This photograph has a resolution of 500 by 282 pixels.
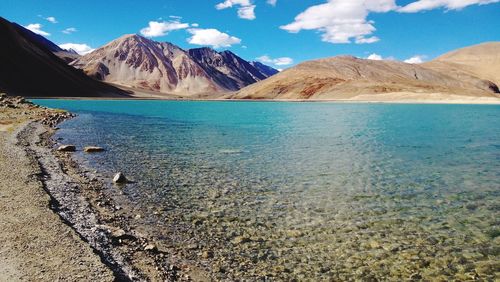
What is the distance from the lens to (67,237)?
1026 cm

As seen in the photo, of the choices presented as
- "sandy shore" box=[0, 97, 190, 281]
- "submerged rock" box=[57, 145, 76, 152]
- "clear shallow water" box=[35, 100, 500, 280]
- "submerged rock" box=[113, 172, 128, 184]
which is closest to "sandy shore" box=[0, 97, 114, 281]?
"sandy shore" box=[0, 97, 190, 281]

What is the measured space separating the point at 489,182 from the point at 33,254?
62.2 ft

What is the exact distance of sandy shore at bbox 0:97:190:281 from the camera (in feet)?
28.1

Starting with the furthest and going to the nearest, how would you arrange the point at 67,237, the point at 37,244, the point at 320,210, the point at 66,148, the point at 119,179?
the point at 66,148, the point at 119,179, the point at 320,210, the point at 67,237, the point at 37,244

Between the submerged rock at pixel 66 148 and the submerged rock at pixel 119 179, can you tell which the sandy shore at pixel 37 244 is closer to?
the submerged rock at pixel 119 179

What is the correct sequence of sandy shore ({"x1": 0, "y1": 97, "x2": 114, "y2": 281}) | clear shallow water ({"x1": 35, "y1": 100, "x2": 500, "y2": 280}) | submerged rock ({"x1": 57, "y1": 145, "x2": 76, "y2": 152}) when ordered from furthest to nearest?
submerged rock ({"x1": 57, "y1": 145, "x2": 76, "y2": 152}), clear shallow water ({"x1": 35, "y1": 100, "x2": 500, "y2": 280}), sandy shore ({"x1": 0, "y1": 97, "x2": 114, "y2": 281})

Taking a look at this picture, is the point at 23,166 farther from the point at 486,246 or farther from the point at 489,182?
the point at 489,182

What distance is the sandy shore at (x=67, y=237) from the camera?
28.1 ft

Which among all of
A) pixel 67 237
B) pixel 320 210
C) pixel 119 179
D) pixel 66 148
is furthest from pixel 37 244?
pixel 66 148

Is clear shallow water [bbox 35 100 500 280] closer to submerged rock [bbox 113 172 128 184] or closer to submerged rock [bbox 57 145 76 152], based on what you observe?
submerged rock [bbox 113 172 128 184]

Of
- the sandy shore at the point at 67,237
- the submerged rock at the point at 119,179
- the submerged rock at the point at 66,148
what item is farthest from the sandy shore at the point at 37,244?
the submerged rock at the point at 66,148

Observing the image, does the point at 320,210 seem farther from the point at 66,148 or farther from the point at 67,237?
the point at 66,148

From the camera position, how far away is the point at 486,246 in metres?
11.6

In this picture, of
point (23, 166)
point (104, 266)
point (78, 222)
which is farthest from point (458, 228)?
point (23, 166)
